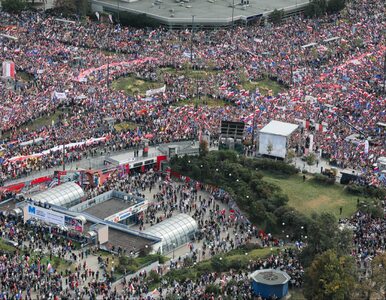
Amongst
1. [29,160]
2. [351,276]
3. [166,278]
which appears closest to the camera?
[351,276]

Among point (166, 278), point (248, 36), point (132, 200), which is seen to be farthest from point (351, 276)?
point (248, 36)

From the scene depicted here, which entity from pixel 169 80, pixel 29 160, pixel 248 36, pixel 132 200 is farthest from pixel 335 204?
pixel 248 36

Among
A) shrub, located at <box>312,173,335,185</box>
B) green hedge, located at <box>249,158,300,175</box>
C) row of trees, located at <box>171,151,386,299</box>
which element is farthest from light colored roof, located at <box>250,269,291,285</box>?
green hedge, located at <box>249,158,300,175</box>

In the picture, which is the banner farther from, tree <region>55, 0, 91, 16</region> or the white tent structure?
the white tent structure

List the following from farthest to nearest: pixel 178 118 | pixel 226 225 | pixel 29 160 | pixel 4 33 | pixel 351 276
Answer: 1. pixel 4 33
2. pixel 178 118
3. pixel 29 160
4. pixel 226 225
5. pixel 351 276

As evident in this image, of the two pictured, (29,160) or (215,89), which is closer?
(29,160)

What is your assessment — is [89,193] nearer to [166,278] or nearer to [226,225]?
[226,225]

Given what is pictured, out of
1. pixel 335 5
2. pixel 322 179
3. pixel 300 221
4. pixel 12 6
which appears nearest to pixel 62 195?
pixel 300 221

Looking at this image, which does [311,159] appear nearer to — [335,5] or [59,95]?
[59,95]
